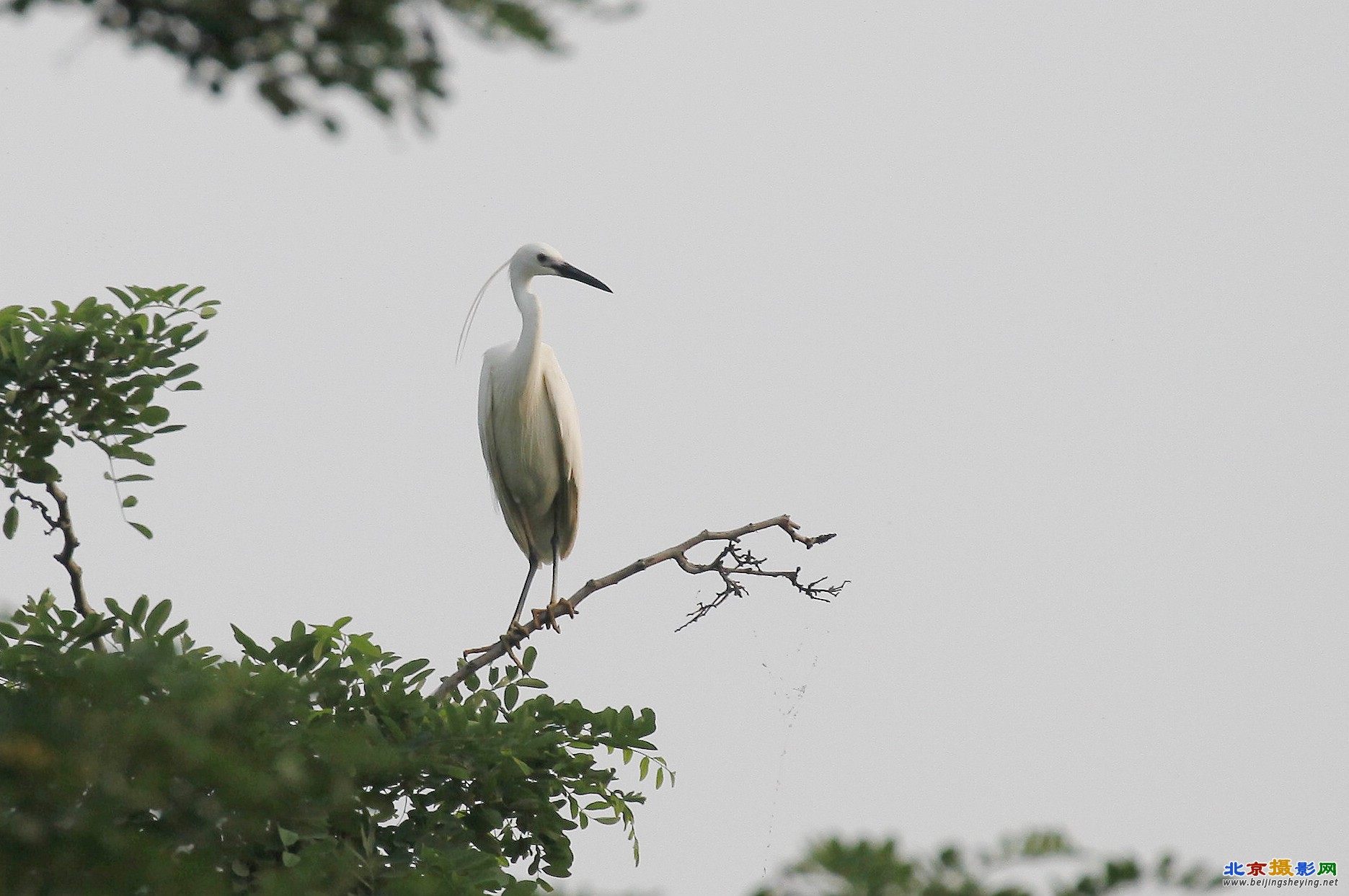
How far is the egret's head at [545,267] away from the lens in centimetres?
623

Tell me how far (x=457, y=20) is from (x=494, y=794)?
7.74 ft

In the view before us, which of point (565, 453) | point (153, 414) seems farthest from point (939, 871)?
point (565, 453)

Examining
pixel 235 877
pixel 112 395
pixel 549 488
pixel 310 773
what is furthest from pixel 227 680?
pixel 549 488

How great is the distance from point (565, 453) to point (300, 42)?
15.1 feet

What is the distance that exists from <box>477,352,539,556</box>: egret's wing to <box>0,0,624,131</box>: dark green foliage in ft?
15.4

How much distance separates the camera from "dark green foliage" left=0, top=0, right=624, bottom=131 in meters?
1.48

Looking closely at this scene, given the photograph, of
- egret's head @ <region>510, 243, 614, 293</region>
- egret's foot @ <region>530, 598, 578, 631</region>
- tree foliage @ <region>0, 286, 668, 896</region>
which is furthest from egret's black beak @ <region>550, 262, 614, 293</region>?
tree foliage @ <region>0, 286, 668, 896</region>

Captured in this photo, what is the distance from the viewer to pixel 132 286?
3.23 metres

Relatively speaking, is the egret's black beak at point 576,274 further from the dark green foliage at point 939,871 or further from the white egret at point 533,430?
the dark green foliage at point 939,871

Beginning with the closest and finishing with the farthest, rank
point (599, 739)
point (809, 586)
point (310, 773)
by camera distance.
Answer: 1. point (310, 773)
2. point (599, 739)
3. point (809, 586)

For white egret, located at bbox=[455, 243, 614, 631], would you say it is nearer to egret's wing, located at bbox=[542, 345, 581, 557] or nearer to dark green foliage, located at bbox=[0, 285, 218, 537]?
egret's wing, located at bbox=[542, 345, 581, 557]

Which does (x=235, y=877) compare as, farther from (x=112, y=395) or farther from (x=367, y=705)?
(x=112, y=395)

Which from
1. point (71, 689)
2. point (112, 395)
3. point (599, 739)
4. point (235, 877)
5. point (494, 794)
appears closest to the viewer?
point (71, 689)

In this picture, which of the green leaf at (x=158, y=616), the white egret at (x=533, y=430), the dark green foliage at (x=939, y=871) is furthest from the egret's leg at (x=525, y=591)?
the dark green foliage at (x=939, y=871)
